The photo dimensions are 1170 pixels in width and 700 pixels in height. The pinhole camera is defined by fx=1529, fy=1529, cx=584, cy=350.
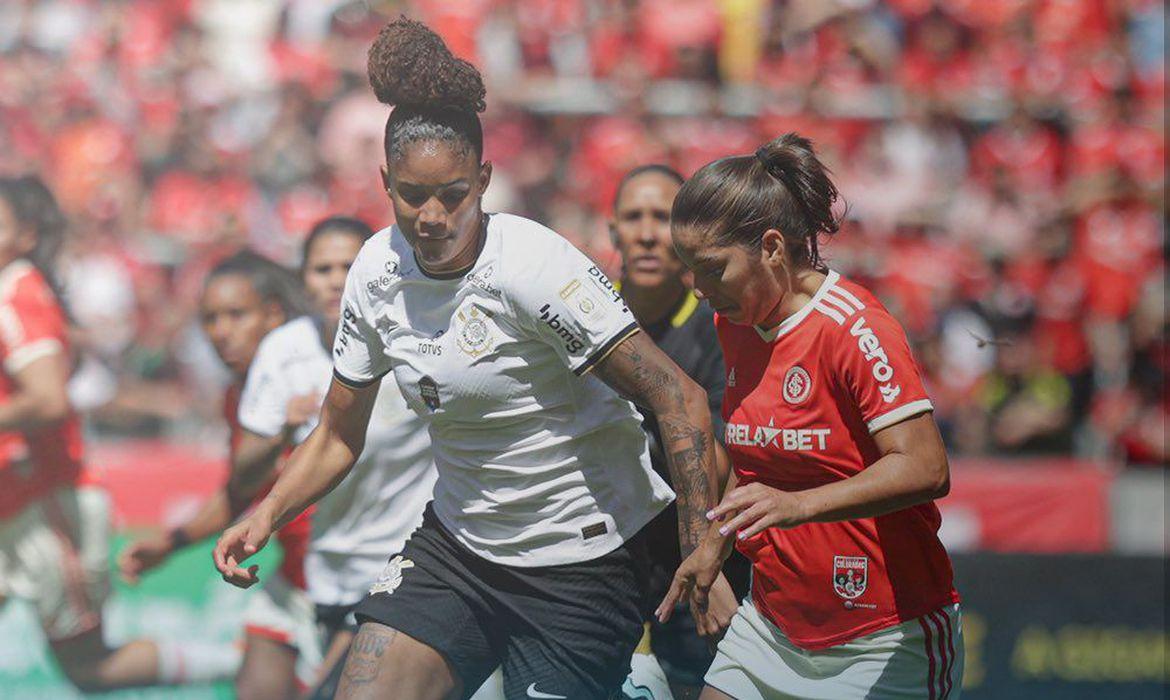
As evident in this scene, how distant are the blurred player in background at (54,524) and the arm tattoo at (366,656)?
10.0ft

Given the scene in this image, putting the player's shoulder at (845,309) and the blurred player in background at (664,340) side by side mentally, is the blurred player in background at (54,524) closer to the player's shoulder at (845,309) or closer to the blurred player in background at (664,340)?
the blurred player in background at (664,340)

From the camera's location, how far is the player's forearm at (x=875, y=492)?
3.52 m

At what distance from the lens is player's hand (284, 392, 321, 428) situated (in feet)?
18.7

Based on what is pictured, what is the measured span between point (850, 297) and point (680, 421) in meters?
0.53

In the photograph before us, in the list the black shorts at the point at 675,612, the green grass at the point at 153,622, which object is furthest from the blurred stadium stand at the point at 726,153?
the black shorts at the point at 675,612

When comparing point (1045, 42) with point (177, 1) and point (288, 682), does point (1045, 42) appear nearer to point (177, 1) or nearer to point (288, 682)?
point (177, 1)

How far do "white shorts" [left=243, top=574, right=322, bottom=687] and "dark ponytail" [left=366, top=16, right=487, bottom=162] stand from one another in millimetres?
2697

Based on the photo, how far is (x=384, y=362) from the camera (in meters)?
4.25

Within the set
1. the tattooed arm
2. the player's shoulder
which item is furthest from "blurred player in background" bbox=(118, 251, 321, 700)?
the player's shoulder

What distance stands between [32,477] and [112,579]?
1.32 metres

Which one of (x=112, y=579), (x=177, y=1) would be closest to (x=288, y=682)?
(x=112, y=579)

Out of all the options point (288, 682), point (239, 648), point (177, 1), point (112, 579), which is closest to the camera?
point (288, 682)

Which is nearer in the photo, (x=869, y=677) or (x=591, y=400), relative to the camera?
(x=869, y=677)

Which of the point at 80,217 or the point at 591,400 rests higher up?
the point at 591,400
